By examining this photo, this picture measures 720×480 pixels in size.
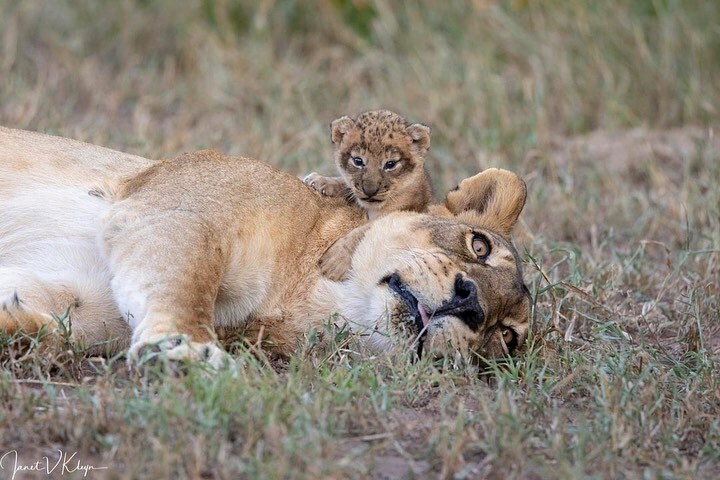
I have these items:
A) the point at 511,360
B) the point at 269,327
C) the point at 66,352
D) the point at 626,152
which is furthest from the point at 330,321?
the point at 626,152

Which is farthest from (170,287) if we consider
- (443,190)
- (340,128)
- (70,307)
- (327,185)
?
(443,190)

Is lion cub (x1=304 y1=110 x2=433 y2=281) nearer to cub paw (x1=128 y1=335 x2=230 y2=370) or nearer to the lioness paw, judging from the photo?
cub paw (x1=128 y1=335 x2=230 y2=370)

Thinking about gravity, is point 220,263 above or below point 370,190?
above

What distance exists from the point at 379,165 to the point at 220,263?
4.70ft

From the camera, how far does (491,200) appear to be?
5258mm

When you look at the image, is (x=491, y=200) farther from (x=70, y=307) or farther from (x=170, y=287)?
(x=70, y=307)

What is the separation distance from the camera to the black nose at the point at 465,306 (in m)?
4.41

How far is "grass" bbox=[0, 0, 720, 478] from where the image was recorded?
3.56 metres

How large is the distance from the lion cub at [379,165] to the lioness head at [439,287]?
44cm

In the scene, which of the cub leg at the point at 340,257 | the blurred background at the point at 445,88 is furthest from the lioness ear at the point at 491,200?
the blurred background at the point at 445,88

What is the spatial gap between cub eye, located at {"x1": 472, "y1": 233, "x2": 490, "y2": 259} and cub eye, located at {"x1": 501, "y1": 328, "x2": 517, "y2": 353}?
33 cm

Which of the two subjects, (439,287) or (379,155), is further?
(379,155)

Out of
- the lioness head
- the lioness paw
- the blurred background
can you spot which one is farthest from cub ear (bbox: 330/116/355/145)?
the lioness paw

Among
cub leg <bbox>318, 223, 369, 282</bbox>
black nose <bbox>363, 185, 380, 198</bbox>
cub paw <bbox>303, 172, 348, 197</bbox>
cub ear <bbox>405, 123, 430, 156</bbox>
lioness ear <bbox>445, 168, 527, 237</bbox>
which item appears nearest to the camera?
cub leg <bbox>318, 223, 369, 282</bbox>
